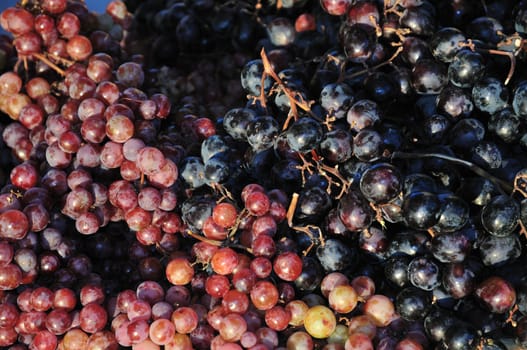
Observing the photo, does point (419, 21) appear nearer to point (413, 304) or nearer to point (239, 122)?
point (239, 122)

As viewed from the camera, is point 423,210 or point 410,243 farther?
point 410,243

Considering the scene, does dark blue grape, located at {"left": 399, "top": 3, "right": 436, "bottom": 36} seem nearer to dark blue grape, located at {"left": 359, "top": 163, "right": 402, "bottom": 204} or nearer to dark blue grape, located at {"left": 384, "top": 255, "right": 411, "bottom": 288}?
dark blue grape, located at {"left": 359, "top": 163, "right": 402, "bottom": 204}

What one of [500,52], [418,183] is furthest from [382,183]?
[500,52]

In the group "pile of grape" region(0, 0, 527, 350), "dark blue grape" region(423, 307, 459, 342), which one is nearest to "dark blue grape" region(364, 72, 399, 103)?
"pile of grape" region(0, 0, 527, 350)

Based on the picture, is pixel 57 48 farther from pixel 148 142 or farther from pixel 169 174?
pixel 169 174

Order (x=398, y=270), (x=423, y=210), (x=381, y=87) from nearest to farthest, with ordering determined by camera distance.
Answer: (x=423, y=210), (x=398, y=270), (x=381, y=87)

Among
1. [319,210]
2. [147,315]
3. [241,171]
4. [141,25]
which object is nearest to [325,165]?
[319,210]

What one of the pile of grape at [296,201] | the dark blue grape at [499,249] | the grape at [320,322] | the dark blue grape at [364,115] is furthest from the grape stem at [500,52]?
the grape at [320,322]

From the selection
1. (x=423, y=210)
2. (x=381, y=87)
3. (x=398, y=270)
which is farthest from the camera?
(x=381, y=87)

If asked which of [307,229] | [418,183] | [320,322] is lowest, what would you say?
[320,322]
